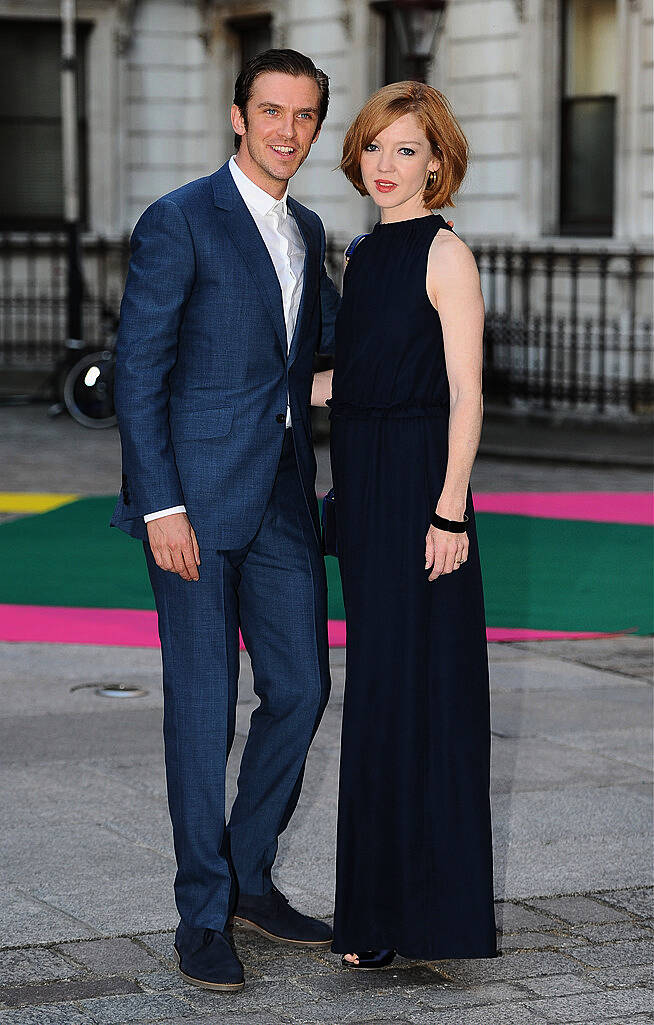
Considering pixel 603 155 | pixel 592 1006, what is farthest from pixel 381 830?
pixel 603 155

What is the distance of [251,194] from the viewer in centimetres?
407

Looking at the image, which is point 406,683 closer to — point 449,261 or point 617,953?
point 617,953

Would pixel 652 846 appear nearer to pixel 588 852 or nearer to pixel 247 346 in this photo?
pixel 588 852

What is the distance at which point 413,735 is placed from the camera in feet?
13.0

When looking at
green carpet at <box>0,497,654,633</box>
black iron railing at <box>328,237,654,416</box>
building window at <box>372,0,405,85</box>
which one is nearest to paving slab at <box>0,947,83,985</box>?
green carpet at <box>0,497,654,633</box>

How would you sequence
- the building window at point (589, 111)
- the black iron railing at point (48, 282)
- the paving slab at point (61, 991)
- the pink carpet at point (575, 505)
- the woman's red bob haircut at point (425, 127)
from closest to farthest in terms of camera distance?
the paving slab at point (61, 991), the woman's red bob haircut at point (425, 127), the pink carpet at point (575, 505), the building window at point (589, 111), the black iron railing at point (48, 282)

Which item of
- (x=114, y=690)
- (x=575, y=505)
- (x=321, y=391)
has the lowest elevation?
(x=114, y=690)

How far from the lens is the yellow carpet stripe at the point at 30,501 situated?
11.7 m

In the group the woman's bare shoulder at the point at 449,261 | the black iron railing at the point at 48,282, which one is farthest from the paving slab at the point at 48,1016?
the black iron railing at the point at 48,282

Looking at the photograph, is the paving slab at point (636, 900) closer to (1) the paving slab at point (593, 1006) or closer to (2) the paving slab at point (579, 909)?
(2) the paving slab at point (579, 909)

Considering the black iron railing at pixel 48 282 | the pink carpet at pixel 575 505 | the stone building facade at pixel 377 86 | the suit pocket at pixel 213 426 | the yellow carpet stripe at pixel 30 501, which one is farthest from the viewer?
the black iron railing at pixel 48 282

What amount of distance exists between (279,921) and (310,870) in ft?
1.75

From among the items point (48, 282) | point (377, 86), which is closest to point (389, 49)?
point (377, 86)

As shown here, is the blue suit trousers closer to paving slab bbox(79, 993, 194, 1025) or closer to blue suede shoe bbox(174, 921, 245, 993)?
blue suede shoe bbox(174, 921, 245, 993)
